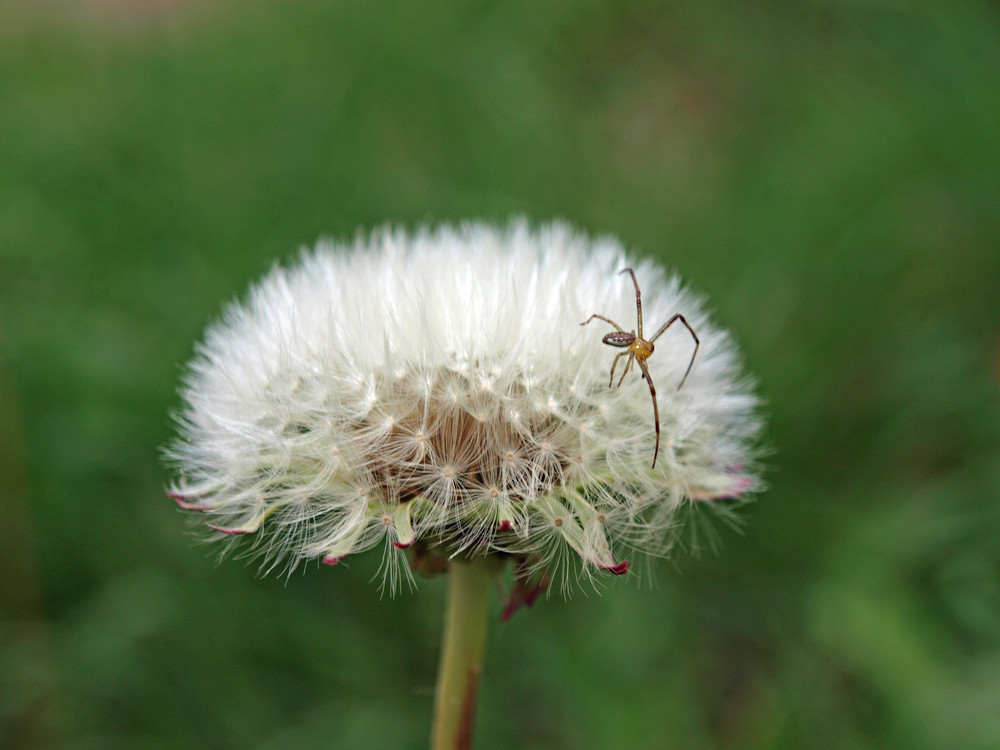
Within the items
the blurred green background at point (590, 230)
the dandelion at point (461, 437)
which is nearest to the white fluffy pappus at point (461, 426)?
the dandelion at point (461, 437)

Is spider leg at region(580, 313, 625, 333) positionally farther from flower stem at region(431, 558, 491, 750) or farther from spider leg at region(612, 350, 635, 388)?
flower stem at region(431, 558, 491, 750)

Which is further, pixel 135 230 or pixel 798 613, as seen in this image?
pixel 135 230

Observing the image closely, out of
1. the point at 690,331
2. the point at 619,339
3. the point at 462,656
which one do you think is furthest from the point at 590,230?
the point at 462,656

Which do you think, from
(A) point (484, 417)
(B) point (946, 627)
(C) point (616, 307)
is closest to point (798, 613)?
(B) point (946, 627)

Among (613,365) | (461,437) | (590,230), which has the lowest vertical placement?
(461,437)

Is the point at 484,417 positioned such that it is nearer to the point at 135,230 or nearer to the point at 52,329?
the point at 52,329

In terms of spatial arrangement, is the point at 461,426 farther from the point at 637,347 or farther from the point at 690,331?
the point at 690,331

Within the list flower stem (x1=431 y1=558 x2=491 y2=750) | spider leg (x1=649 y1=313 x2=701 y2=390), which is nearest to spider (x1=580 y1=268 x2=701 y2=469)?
spider leg (x1=649 y1=313 x2=701 y2=390)
